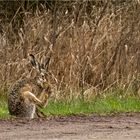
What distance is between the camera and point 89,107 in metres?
11.7

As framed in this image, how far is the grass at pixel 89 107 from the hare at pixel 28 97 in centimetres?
31

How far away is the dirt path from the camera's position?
8.58m

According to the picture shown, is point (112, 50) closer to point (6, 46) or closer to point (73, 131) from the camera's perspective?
point (6, 46)

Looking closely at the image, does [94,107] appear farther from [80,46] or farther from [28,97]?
[80,46]

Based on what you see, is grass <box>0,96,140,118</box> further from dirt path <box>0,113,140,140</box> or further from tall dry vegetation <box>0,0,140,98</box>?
tall dry vegetation <box>0,0,140,98</box>

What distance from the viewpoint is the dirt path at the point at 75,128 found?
28.1 feet

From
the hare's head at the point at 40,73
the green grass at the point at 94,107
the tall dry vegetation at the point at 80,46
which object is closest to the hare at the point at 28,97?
the hare's head at the point at 40,73

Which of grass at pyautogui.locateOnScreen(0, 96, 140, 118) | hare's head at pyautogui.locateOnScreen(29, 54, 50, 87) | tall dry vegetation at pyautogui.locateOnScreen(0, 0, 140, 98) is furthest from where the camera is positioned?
tall dry vegetation at pyautogui.locateOnScreen(0, 0, 140, 98)

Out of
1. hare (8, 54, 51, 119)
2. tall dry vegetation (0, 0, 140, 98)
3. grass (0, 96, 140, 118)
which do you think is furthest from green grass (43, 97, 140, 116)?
tall dry vegetation (0, 0, 140, 98)

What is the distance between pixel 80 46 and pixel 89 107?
9.46 feet

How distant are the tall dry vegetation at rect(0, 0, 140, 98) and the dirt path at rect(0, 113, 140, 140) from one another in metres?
3.09

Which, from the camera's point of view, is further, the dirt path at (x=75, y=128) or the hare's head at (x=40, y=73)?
the hare's head at (x=40, y=73)

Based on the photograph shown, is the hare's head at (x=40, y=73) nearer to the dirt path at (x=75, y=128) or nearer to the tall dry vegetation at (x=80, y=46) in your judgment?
the dirt path at (x=75, y=128)

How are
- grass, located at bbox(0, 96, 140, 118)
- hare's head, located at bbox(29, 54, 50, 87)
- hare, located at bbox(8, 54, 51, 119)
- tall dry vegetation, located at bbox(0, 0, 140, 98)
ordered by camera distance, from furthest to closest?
tall dry vegetation, located at bbox(0, 0, 140, 98) < grass, located at bbox(0, 96, 140, 118) < hare's head, located at bbox(29, 54, 50, 87) < hare, located at bbox(8, 54, 51, 119)
